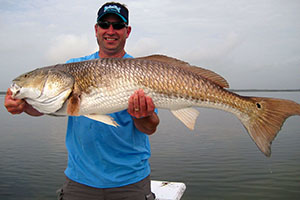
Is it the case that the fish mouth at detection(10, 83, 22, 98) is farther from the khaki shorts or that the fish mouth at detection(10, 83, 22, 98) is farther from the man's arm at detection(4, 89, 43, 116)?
the khaki shorts

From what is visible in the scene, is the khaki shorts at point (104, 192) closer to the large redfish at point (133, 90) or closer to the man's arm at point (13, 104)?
the large redfish at point (133, 90)

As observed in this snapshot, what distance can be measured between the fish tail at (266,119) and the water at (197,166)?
24.5 feet

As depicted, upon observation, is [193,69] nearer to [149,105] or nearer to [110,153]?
[149,105]

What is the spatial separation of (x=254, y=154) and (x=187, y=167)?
476 cm

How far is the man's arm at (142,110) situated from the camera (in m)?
3.05

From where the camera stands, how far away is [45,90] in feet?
10.7

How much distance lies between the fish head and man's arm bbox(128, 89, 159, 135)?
0.80 meters

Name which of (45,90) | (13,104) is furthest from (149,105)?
(13,104)

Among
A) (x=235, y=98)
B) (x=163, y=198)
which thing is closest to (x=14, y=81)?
(x=235, y=98)

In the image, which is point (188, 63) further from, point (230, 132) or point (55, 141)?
point (230, 132)

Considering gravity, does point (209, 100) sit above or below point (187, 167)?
above

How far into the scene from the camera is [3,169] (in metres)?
12.9

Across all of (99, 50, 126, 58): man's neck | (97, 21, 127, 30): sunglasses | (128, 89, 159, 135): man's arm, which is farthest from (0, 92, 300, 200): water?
(97, 21, 127, 30): sunglasses

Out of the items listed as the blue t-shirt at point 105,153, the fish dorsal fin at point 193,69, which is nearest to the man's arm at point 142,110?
the blue t-shirt at point 105,153
